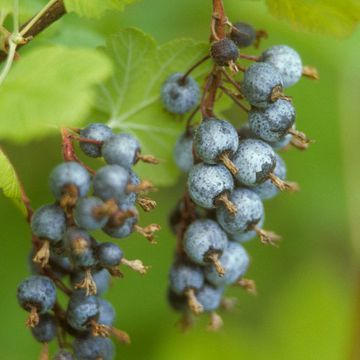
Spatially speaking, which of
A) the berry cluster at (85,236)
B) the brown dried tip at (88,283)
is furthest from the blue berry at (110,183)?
the brown dried tip at (88,283)

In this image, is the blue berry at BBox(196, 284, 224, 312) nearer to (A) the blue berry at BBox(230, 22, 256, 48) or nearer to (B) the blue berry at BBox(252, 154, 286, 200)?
(B) the blue berry at BBox(252, 154, 286, 200)

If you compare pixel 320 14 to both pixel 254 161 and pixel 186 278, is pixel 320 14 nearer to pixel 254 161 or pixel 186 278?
pixel 254 161

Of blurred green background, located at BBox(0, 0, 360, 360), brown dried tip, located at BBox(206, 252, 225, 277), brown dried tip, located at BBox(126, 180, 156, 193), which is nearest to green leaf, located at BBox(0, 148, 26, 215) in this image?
brown dried tip, located at BBox(126, 180, 156, 193)

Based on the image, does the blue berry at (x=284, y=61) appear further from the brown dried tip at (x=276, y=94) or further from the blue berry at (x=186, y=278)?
the blue berry at (x=186, y=278)

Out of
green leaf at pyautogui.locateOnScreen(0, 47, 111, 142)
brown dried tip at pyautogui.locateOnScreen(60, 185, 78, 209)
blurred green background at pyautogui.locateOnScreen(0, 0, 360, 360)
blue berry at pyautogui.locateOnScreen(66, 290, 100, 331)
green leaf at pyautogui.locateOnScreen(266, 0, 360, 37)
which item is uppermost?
green leaf at pyautogui.locateOnScreen(0, 47, 111, 142)

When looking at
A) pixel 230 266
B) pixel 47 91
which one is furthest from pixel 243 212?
pixel 47 91

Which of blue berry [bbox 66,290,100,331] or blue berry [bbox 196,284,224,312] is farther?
blue berry [bbox 196,284,224,312]

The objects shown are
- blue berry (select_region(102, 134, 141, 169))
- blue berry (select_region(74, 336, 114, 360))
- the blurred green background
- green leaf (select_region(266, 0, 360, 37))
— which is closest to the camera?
blue berry (select_region(102, 134, 141, 169))

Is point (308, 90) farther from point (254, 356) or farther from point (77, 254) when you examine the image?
point (77, 254)
